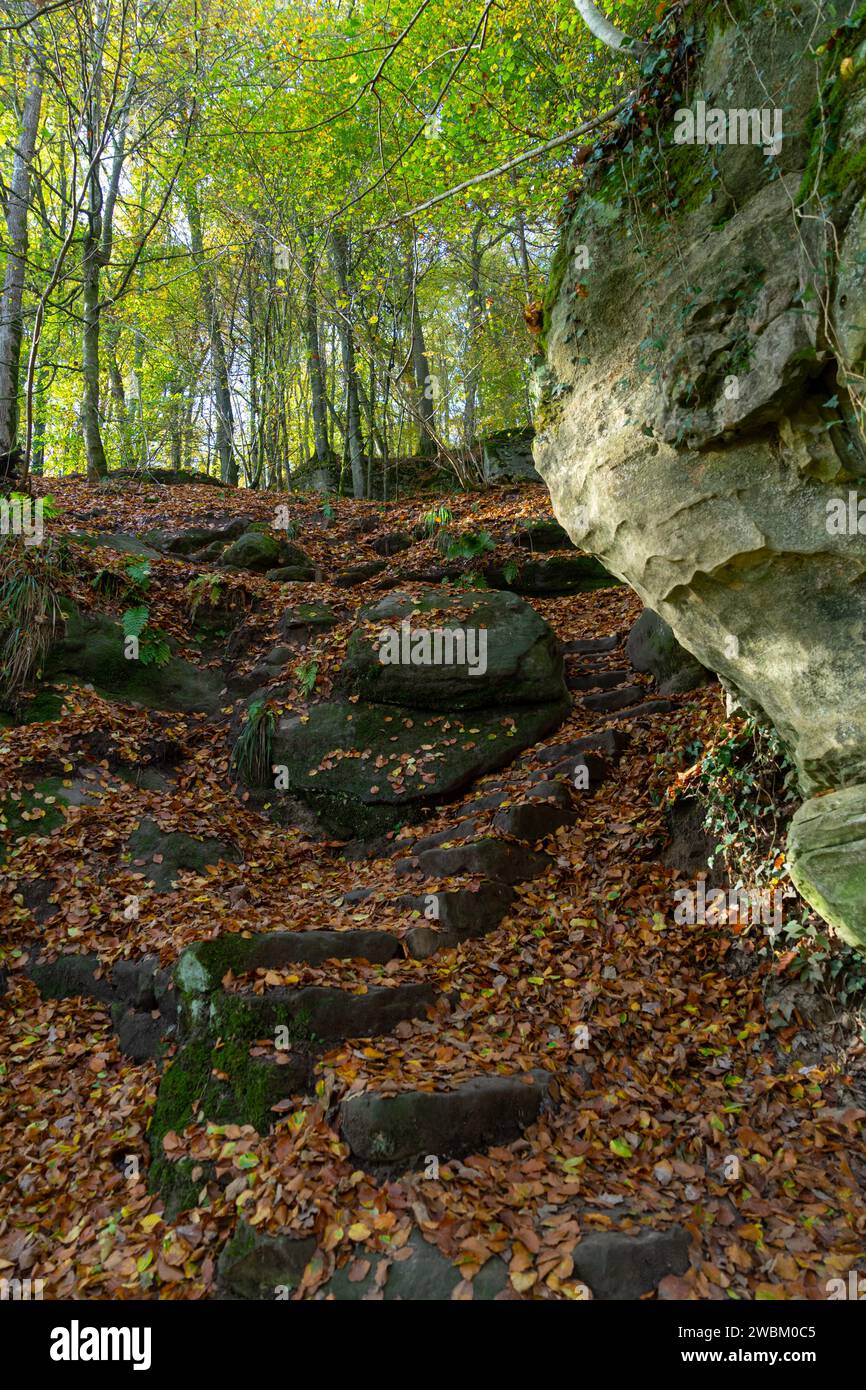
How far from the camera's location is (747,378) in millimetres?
4230

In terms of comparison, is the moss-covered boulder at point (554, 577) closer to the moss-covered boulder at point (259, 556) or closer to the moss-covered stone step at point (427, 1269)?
the moss-covered boulder at point (259, 556)

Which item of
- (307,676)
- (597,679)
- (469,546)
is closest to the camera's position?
(307,676)

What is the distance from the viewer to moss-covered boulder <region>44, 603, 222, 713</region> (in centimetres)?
917

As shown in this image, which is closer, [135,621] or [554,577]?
[135,621]

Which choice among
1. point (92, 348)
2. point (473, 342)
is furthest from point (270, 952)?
point (473, 342)

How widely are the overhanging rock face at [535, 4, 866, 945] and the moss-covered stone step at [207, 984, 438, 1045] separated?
3.25 m

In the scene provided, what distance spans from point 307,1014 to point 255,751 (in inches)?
166

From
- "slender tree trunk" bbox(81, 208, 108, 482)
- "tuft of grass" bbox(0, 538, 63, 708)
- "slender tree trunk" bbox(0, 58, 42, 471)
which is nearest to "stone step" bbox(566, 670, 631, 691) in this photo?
"tuft of grass" bbox(0, 538, 63, 708)

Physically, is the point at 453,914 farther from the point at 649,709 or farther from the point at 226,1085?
the point at 649,709

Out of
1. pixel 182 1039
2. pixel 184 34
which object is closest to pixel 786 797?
pixel 182 1039

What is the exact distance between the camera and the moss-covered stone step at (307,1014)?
475 centimetres

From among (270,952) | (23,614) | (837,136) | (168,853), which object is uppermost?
(837,136)

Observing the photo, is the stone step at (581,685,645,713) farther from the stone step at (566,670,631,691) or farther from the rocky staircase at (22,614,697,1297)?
the rocky staircase at (22,614,697,1297)

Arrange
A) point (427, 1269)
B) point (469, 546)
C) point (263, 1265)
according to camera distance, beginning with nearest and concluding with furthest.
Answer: point (427, 1269) → point (263, 1265) → point (469, 546)
